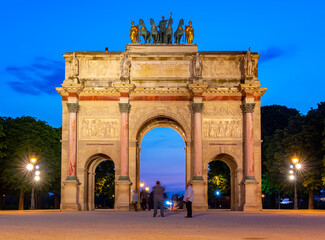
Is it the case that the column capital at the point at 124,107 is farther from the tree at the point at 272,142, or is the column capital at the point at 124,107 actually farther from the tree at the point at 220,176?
the tree at the point at 220,176

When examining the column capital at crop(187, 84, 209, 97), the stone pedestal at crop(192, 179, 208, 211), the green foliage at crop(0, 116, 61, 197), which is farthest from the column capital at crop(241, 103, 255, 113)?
the green foliage at crop(0, 116, 61, 197)

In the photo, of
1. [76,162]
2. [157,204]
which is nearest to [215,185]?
[76,162]

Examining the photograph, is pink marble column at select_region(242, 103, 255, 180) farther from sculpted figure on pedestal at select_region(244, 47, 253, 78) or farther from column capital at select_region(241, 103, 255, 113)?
sculpted figure on pedestal at select_region(244, 47, 253, 78)

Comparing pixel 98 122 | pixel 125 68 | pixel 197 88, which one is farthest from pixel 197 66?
pixel 98 122

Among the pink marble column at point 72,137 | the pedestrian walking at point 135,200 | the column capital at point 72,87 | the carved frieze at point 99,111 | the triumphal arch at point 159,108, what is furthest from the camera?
the carved frieze at point 99,111

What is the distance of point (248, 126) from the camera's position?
144 ft

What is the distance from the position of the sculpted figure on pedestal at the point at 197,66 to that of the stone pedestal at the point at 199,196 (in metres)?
8.55

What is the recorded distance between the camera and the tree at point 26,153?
183ft

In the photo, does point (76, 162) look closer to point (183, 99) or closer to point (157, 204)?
point (183, 99)

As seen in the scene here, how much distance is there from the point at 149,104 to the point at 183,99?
284 cm

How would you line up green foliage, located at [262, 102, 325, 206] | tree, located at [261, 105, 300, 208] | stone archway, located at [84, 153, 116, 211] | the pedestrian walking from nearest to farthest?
the pedestrian walking < stone archway, located at [84, 153, 116, 211] < green foliage, located at [262, 102, 325, 206] < tree, located at [261, 105, 300, 208]

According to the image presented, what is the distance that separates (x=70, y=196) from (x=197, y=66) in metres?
14.5

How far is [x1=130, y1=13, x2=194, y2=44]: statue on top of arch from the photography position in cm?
4738

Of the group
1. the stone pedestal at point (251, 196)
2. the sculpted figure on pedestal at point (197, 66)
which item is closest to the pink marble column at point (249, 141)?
the stone pedestal at point (251, 196)
